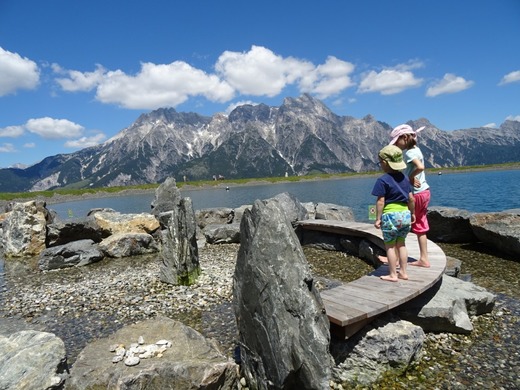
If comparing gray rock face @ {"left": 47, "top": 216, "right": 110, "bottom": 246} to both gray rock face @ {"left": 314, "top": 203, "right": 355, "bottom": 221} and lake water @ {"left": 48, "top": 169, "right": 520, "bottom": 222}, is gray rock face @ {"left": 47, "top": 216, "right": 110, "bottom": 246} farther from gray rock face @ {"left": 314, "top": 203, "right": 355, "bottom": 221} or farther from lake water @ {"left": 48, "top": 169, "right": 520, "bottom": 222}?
lake water @ {"left": 48, "top": 169, "right": 520, "bottom": 222}

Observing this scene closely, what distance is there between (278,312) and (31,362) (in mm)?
4567

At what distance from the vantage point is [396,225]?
28.0 feet

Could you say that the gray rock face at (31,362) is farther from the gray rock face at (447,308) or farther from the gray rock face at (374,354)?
the gray rock face at (447,308)

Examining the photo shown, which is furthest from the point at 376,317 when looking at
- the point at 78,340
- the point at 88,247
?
the point at 88,247

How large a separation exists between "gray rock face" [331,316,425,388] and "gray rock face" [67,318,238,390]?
2.39 meters

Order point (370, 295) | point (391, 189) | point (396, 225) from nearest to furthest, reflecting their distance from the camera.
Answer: point (370, 295) < point (396, 225) < point (391, 189)

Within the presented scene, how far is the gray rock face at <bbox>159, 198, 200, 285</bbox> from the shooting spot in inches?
543

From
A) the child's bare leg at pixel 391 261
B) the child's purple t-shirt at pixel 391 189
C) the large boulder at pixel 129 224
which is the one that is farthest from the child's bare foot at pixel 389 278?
the large boulder at pixel 129 224

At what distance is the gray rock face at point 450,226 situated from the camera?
18875 mm

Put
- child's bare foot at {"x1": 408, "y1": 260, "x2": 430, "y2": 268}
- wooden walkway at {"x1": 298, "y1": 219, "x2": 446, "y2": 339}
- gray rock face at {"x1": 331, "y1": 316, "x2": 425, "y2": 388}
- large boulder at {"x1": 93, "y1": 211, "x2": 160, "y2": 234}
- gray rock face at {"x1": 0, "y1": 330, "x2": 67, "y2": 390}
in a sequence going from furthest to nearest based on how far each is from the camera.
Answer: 1. large boulder at {"x1": 93, "y1": 211, "x2": 160, "y2": 234}
2. child's bare foot at {"x1": 408, "y1": 260, "x2": 430, "y2": 268}
3. wooden walkway at {"x1": 298, "y1": 219, "x2": 446, "y2": 339}
4. gray rock face at {"x1": 331, "y1": 316, "x2": 425, "y2": 388}
5. gray rock face at {"x1": 0, "y1": 330, "x2": 67, "y2": 390}

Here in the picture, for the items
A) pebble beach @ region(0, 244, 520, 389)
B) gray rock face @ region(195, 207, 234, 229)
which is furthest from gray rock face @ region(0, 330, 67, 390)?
gray rock face @ region(195, 207, 234, 229)

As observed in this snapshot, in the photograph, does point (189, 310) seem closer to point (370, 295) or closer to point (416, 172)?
point (370, 295)

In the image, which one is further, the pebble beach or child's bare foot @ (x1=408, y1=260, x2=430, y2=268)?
child's bare foot @ (x1=408, y1=260, x2=430, y2=268)

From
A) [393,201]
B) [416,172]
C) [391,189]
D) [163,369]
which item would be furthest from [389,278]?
[163,369]
